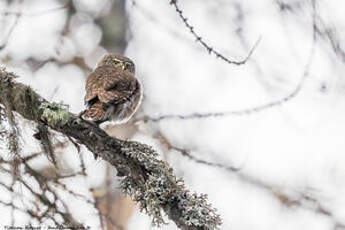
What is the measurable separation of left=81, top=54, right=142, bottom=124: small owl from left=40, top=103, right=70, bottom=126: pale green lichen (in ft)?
2.68

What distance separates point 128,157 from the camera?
3.08 m

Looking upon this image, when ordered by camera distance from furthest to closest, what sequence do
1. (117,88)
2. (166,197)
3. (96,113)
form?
(117,88)
(96,113)
(166,197)

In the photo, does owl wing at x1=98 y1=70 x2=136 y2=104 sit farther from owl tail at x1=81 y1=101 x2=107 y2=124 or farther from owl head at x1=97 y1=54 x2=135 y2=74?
owl head at x1=97 y1=54 x2=135 y2=74

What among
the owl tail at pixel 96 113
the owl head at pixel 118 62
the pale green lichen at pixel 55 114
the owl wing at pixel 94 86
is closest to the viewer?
the pale green lichen at pixel 55 114

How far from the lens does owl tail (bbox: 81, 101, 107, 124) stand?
3.96m

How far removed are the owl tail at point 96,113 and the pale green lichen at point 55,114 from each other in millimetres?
801

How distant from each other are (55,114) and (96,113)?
1003mm

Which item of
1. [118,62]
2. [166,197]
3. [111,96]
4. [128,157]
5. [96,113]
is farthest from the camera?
[118,62]

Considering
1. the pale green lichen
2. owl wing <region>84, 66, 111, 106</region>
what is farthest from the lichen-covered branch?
owl wing <region>84, 66, 111, 106</region>

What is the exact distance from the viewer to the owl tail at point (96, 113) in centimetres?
396

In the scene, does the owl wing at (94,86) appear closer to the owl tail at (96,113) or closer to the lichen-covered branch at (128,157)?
the owl tail at (96,113)

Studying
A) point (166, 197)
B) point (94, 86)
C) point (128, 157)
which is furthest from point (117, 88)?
point (166, 197)

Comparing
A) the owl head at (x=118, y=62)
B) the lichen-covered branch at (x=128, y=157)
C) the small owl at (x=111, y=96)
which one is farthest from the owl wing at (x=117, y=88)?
the lichen-covered branch at (x=128, y=157)

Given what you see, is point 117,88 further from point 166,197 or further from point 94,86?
point 166,197
